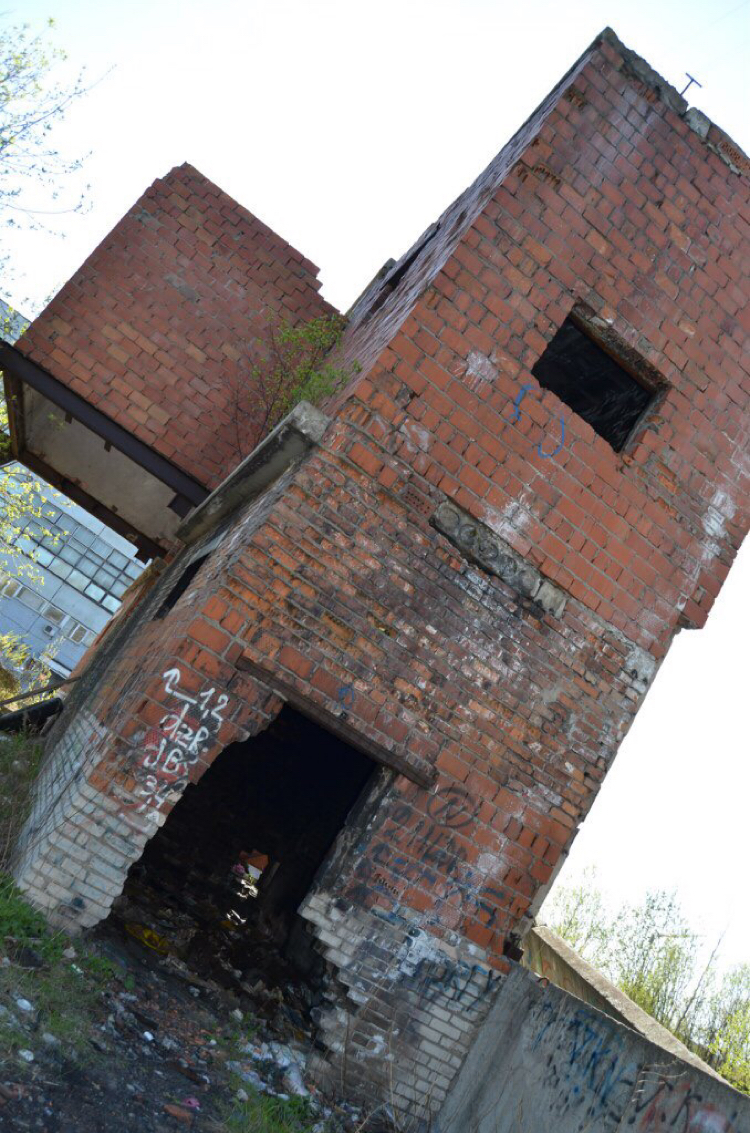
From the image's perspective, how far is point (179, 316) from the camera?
7.62 metres

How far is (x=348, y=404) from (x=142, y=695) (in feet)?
7.15

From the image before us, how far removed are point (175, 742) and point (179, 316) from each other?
4.85 meters

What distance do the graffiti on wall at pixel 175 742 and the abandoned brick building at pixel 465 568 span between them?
0.01m

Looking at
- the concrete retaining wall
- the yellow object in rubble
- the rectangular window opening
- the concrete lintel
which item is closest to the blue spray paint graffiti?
the rectangular window opening

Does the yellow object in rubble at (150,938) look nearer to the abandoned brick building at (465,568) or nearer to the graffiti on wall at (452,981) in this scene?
the abandoned brick building at (465,568)

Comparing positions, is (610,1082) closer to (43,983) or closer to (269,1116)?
(269,1116)

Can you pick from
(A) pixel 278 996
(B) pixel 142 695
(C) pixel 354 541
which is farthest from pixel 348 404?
(A) pixel 278 996

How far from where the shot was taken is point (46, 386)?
712 cm

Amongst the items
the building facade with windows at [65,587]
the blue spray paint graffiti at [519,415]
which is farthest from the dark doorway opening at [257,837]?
the building facade with windows at [65,587]

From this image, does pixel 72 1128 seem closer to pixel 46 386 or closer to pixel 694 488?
pixel 694 488

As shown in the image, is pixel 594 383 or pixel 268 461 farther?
pixel 594 383

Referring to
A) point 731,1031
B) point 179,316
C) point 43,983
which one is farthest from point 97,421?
point 731,1031

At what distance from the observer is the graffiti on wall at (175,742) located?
4.30m

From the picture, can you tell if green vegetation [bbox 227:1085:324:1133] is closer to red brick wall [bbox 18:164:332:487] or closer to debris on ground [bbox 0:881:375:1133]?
debris on ground [bbox 0:881:375:1133]
